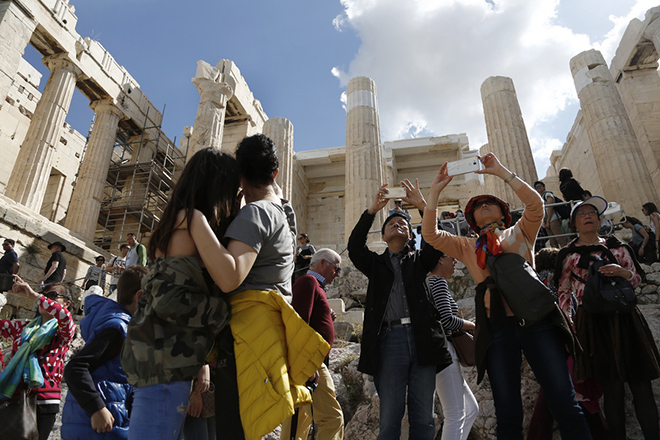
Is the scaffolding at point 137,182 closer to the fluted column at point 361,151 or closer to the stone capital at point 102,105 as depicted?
the stone capital at point 102,105

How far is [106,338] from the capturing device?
2.41 meters

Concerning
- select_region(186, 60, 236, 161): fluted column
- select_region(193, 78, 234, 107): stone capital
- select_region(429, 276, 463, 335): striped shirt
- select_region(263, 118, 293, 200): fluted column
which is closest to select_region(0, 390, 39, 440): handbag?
select_region(429, 276, 463, 335): striped shirt

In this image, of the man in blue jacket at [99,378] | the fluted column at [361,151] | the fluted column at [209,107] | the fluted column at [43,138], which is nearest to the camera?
the man in blue jacket at [99,378]

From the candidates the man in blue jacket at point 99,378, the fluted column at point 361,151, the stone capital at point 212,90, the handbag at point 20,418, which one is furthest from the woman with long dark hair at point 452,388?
the stone capital at point 212,90

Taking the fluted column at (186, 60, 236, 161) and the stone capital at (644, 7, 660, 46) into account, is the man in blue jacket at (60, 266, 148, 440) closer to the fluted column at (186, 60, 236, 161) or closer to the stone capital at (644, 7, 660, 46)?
the fluted column at (186, 60, 236, 161)

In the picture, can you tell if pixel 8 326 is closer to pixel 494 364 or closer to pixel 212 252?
pixel 212 252

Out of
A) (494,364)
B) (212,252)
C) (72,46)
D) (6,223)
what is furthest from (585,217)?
(72,46)

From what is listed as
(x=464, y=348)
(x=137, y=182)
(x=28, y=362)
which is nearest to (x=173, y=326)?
(x=28, y=362)

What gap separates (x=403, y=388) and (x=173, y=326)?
1.47m

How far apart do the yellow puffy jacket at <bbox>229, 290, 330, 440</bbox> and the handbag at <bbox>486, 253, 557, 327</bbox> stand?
125 centimetres

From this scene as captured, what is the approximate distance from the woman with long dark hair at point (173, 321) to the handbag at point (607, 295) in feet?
8.47

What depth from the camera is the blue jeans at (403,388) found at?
2.48m

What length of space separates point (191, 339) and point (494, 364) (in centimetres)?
172

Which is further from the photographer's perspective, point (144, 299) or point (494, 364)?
point (494, 364)
